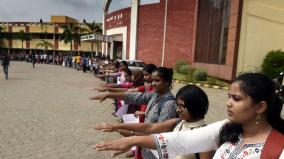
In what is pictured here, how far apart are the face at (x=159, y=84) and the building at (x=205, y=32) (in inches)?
619

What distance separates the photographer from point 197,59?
1060 inches

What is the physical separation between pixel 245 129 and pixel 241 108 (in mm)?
142

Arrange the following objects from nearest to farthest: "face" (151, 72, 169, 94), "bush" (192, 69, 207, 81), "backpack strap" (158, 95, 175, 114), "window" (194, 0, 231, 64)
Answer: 1. "backpack strap" (158, 95, 175, 114)
2. "face" (151, 72, 169, 94)
3. "bush" (192, 69, 207, 81)
4. "window" (194, 0, 231, 64)

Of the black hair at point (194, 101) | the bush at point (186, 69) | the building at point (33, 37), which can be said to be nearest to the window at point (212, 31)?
the bush at point (186, 69)

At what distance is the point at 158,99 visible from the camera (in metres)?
3.38

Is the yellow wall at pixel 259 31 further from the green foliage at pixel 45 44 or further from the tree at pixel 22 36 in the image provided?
the tree at pixel 22 36

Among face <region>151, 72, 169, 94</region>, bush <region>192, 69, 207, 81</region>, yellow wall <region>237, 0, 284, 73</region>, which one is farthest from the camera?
bush <region>192, 69, 207, 81</region>

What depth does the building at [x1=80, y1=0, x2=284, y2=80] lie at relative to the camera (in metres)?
20.5

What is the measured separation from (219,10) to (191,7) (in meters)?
7.57

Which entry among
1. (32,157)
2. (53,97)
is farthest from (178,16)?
(32,157)

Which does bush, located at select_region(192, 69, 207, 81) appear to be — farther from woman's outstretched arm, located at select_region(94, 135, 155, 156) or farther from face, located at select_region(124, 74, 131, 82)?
woman's outstretched arm, located at select_region(94, 135, 155, 156)

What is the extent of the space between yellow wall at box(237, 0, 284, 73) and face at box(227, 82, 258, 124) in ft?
63.0

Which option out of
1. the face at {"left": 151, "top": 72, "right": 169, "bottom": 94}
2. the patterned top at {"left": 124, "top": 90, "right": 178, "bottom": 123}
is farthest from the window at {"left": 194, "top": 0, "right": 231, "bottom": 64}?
the patterned top at {"left": 124, "top": 90, "right": 178, "bottom": 123}

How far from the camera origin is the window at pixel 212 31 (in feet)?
72.5
